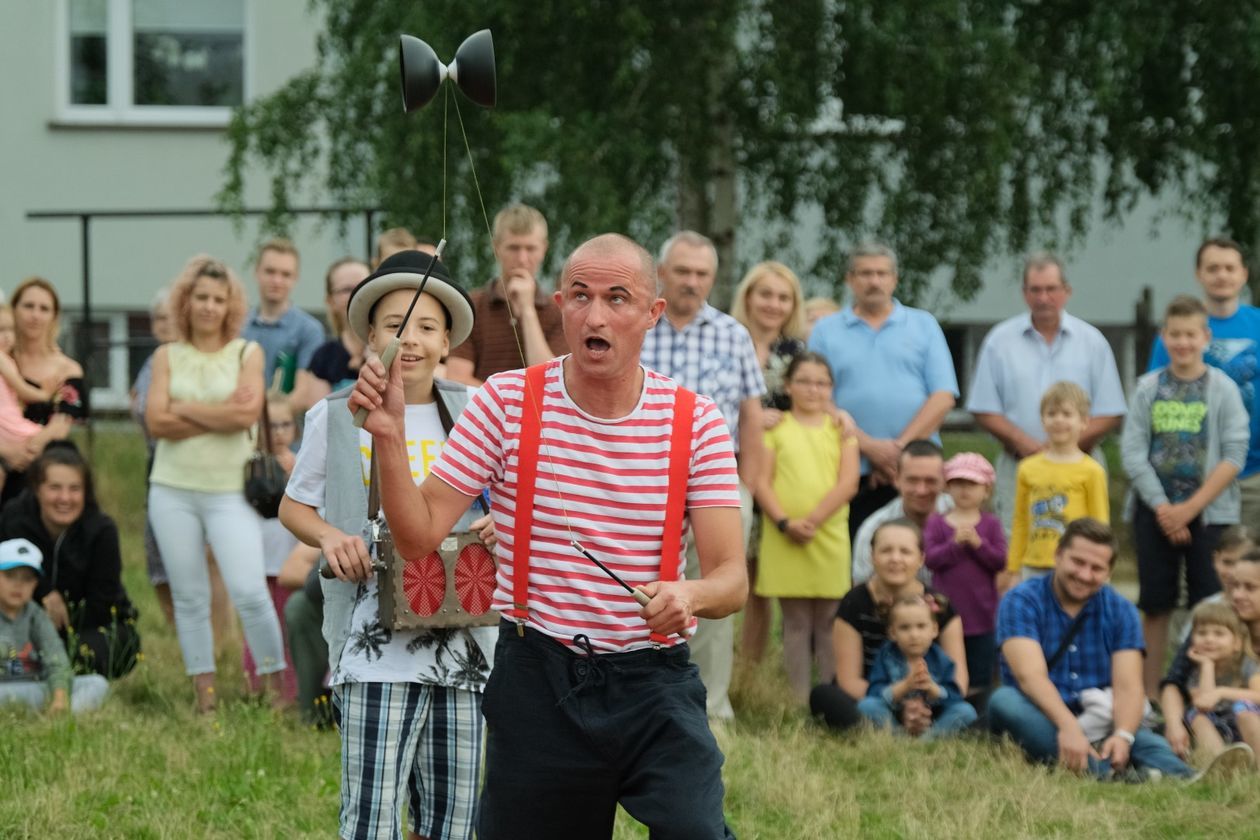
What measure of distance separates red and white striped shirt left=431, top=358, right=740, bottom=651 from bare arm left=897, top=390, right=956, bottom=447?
4.84m

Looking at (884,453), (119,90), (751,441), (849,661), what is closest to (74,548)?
(751,441)

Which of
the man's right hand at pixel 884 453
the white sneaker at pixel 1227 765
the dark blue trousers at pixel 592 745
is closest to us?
the dark blue trousers at pixel 592 745

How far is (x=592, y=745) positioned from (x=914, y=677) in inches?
157

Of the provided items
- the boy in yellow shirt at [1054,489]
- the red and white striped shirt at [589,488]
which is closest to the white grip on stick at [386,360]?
the red and white striped shirt at [589,488]

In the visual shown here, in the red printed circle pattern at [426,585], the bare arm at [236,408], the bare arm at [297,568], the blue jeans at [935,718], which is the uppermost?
the bare arm at [236,408]

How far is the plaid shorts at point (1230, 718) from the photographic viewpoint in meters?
7.40

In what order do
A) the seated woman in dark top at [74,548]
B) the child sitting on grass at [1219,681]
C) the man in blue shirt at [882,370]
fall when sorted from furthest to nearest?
the man in blue shirt at [882,370] < the seated woman in dark top at [74,548] < the child sitting on grass at [1219,681]

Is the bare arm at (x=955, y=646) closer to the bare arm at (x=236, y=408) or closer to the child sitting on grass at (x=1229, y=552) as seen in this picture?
the child sitting on grass at (x=1229, y=552)

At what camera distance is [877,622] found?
800cm

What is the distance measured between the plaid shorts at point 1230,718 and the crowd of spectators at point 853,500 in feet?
0.05

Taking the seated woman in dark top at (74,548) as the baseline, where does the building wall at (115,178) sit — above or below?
above

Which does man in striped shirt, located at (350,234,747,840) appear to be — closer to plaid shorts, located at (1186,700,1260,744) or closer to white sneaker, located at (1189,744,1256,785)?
white sneaker, located at (1189,744,1256,785)

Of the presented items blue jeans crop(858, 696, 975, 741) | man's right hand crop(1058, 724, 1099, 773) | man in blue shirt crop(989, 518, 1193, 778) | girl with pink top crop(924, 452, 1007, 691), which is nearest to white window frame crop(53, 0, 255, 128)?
girl with pink top crop(924, 452, 1007, 691)

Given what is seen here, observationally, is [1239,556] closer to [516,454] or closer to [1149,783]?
[1149,783]
